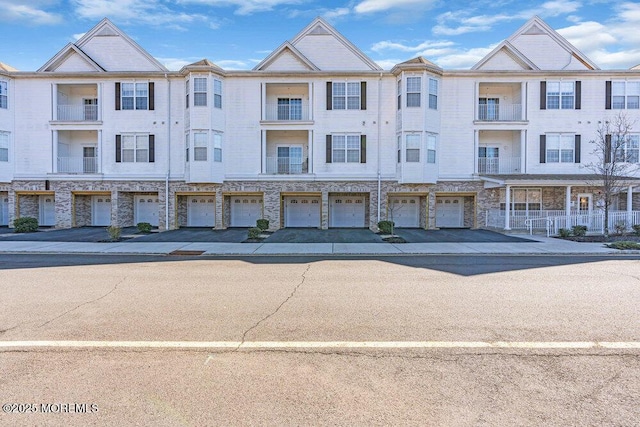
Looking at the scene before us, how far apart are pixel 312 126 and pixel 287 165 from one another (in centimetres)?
326

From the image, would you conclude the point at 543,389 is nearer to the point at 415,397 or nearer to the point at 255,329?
the point at 415,397

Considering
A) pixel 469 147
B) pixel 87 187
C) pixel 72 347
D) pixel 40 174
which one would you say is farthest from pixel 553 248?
pixel 40 174

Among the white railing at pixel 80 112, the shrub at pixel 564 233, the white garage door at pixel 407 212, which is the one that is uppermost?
the white railing at pixel 80 112

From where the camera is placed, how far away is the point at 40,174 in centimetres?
2425

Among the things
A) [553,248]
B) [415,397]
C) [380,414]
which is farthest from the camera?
[553,248]

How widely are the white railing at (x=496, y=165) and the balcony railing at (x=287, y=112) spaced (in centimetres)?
1195

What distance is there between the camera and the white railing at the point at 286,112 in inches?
977

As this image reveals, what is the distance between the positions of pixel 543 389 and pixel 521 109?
24.1m

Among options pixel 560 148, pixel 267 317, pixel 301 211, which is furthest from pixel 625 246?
pixel 301 211

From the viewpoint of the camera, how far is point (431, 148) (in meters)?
23.1

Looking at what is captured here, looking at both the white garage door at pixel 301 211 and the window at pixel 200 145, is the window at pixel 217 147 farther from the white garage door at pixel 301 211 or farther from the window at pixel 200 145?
the white garage door at pixel 301 211

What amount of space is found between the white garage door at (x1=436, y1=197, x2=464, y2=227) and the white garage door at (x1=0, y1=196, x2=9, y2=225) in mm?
30265

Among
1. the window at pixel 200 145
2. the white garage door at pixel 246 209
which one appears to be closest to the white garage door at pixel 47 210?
the window at pixel 200 145

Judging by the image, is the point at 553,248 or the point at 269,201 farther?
the point at 269,201
